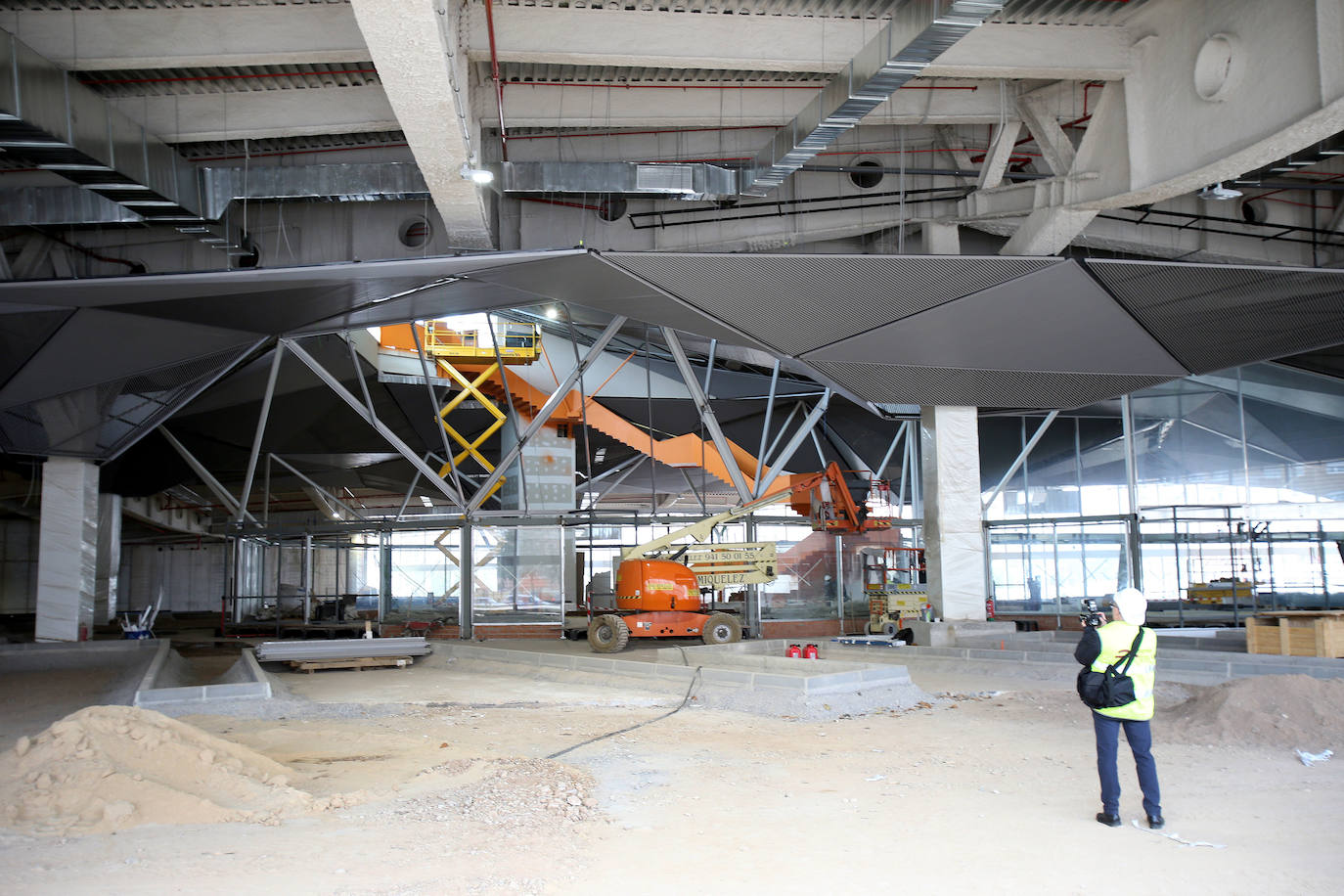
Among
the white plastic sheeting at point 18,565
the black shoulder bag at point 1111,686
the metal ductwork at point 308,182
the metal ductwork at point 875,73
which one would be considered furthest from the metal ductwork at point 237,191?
the white plastic sheeting at point 18,565

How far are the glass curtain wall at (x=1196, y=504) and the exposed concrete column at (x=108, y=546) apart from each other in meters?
26.9

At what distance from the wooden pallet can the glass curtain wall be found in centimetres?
1708

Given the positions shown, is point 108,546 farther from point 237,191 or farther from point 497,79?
point 497,79

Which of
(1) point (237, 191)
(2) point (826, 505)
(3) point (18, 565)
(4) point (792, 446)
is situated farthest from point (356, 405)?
(3) point (18, 565)

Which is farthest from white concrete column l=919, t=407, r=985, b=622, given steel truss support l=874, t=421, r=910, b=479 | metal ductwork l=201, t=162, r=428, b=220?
metal ductwork l=201, t=162, r=428, b=220

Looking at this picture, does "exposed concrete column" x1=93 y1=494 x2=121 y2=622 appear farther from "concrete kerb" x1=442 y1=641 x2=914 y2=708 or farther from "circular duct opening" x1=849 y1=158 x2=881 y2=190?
"circular duct opening" x1=849 y1=158 x2=881 y2=190

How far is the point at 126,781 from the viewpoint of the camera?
7461 millimetres

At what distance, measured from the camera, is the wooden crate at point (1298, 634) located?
14602 mm

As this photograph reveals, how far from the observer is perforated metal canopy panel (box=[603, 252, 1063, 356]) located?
49.3ft

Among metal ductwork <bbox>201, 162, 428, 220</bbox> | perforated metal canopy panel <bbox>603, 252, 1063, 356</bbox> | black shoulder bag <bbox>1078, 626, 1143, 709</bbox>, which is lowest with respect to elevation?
black shoulder bag <bbox>1078, 626, 1143, 709</bbox>

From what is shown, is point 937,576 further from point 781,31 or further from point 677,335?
point 781,31

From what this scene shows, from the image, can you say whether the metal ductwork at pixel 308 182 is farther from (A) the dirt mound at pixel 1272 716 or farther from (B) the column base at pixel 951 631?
(B) the column base at pixel 951 631

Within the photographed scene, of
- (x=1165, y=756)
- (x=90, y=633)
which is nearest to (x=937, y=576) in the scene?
(x=1165, y=756)

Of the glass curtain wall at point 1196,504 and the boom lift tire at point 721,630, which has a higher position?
the glass curtain wall at point 1196,504
